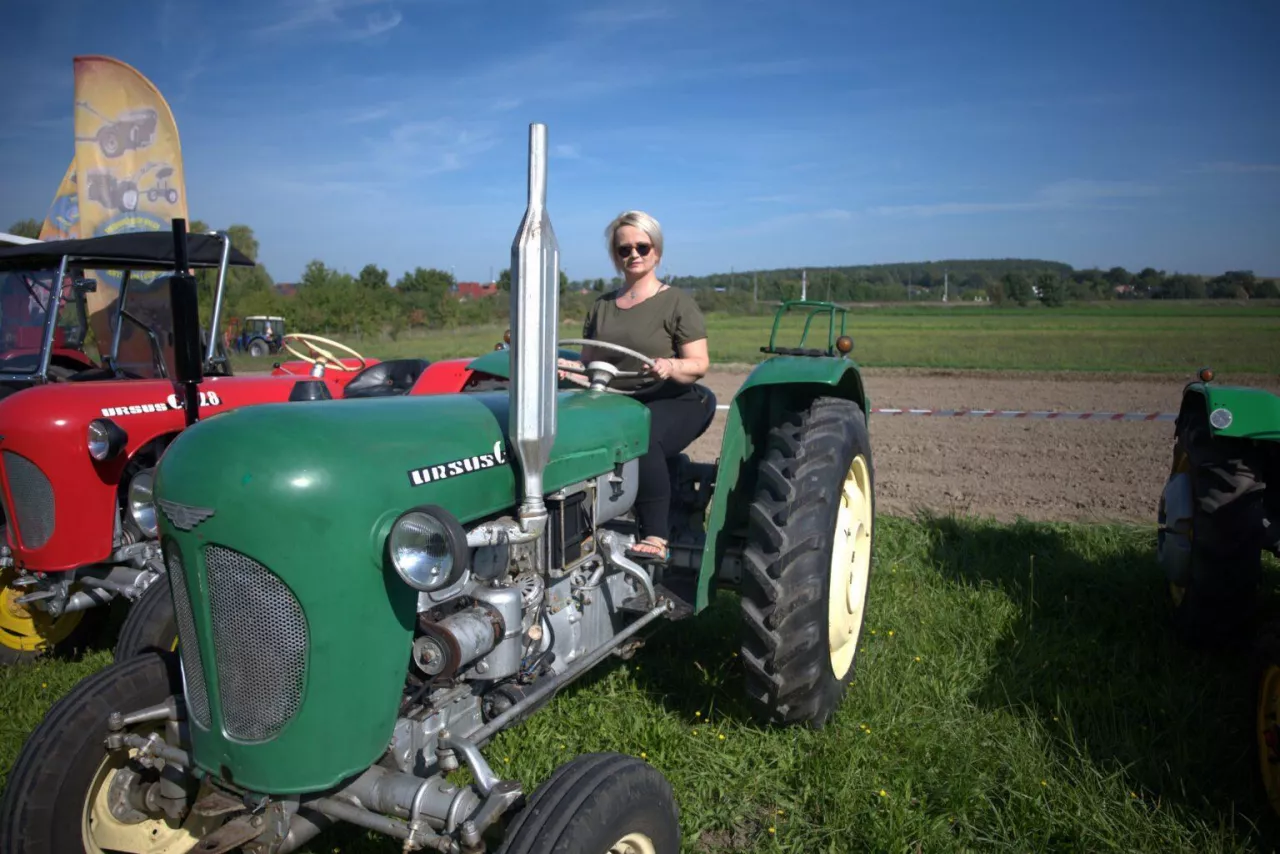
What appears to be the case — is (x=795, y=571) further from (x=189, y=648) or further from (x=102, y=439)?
(x=102, y=439)

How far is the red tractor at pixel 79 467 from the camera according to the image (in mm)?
3467

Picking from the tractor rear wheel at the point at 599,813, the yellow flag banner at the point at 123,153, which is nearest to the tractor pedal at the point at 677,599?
the tractor rear wheel at the point at 599,813

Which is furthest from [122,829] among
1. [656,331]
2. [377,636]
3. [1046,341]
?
[1046,341]

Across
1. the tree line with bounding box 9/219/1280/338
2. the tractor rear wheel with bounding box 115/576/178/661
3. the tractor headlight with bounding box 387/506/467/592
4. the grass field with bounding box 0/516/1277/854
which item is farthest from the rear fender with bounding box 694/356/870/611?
the tree line with bounding box 9/219/1280/338

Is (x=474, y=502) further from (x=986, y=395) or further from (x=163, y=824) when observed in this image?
(x=986, y=395)

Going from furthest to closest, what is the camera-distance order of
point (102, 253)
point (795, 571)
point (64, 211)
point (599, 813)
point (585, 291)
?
point (585, 291), point (64, 211), point (102, 253), point (795, 571), point (599, 813)

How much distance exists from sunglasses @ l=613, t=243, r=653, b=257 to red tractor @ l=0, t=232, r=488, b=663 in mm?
1045

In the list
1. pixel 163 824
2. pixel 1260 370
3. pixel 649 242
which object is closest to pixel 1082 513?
pixel 649 242

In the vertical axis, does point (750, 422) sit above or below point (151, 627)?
above

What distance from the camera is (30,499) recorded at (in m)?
3.46

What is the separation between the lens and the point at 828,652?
281cm

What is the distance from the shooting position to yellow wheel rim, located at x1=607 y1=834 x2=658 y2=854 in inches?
73.4

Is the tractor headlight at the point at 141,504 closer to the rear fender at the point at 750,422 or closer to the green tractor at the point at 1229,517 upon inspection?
the rear fender at the point at 750,422

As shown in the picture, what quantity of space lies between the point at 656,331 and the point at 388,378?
217 cm
